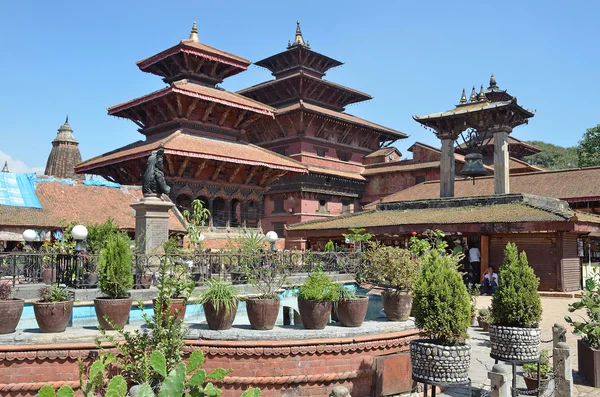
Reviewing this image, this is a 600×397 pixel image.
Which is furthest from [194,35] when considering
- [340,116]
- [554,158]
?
[554,158]

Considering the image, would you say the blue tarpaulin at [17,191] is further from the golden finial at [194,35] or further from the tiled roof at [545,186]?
the tiled roof at [545,186]

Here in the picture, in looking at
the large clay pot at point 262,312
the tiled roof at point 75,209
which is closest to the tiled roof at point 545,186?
the tiled roof at point 75,209

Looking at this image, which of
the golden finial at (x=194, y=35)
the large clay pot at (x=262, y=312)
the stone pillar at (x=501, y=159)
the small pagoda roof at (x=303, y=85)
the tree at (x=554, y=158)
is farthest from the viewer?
the tree at (x=554, y=158)

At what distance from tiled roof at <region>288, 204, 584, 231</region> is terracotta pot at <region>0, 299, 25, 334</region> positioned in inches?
653

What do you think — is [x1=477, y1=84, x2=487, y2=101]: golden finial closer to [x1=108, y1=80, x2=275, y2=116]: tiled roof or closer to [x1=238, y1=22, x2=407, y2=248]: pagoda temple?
[x1=108, y1=80, x2=275, y2=116]: tiled roof

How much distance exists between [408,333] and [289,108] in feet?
108

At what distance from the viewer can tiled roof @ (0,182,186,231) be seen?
2119 cm

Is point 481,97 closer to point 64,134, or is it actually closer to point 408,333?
point 408,333

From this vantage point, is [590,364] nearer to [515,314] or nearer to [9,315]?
[515,314]

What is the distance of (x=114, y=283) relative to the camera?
7.40 metres

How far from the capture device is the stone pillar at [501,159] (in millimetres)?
22047

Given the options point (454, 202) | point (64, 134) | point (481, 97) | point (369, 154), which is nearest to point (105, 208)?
point (454, 202)

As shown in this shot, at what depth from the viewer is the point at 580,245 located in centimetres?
2075

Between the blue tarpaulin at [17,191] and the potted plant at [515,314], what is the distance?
66.1 feet
